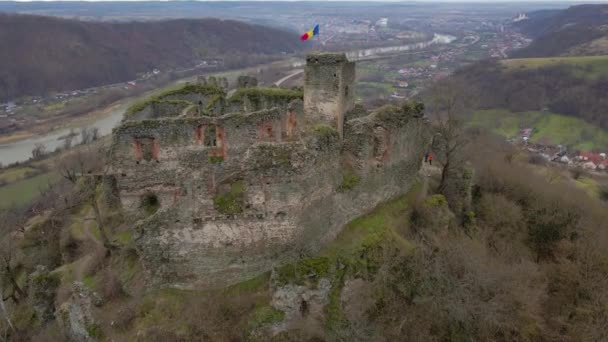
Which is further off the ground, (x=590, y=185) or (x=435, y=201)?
(x=435, y=201)

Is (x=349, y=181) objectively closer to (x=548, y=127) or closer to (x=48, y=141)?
(x=548, y=127)

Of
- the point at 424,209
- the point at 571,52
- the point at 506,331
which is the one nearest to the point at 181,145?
the point at 424,209

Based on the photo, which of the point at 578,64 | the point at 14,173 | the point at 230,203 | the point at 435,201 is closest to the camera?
the point at 230,203

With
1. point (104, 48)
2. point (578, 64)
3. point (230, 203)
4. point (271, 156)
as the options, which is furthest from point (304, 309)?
point (104, 48)

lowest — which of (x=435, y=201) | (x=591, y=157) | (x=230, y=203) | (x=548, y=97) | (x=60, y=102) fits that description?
(x=591, y=157)

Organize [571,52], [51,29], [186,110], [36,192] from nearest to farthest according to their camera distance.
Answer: [186,110] < [36,192] < [571,52] < [51,29]

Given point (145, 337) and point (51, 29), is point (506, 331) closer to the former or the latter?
point (145, 337)

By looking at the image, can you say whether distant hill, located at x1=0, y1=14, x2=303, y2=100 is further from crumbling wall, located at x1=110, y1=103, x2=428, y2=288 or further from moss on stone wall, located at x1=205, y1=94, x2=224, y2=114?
crumbling wall, located at x1=110, y1=103, x2=428, y2=288
